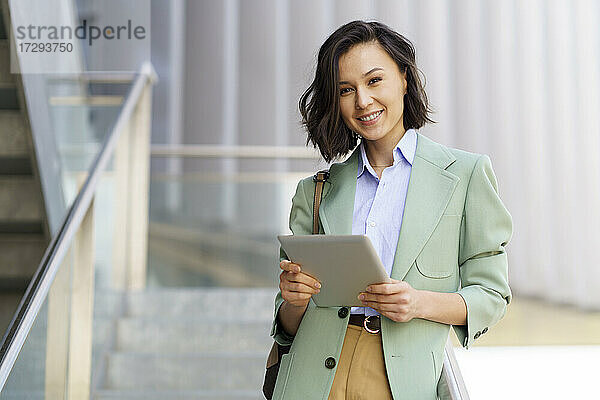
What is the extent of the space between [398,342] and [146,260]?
3.18 m

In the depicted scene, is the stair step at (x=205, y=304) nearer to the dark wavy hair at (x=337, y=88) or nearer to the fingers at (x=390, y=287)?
the dark wavy hair at (x=337, y=88)

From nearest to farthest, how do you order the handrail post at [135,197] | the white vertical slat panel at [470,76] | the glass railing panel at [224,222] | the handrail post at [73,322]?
the handrail post at [73,322], the handrail post at [135,197], the glass railing panel at [224,222], the white vertical slat panel at [470,76]

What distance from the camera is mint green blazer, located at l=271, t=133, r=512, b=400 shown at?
49.5 inches

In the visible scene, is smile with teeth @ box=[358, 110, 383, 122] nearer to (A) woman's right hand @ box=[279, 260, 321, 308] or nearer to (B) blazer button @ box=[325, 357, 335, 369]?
(A) woman's right hand @ box=[279, 260, 321, 308]

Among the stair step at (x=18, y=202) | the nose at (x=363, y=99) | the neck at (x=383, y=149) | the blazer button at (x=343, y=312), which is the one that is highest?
the nose at (x=363, y=99)

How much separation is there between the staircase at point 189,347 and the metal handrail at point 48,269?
70 centimetres

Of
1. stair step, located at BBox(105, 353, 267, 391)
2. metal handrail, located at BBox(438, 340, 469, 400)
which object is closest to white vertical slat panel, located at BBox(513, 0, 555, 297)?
stair step, located at BBox(105, 353, 267, 391)

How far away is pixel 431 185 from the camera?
1.34m

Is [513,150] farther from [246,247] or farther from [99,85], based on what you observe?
[99,85]

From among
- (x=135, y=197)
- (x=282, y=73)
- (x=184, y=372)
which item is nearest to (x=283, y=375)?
(x=184, y=372)

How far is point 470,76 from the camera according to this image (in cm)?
537

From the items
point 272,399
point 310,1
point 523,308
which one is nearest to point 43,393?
point 272,399

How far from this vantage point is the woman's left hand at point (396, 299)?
1.19 meters

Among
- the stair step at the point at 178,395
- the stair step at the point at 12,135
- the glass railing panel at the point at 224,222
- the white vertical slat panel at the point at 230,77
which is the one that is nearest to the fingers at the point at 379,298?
the stair step at the point at 178,395
